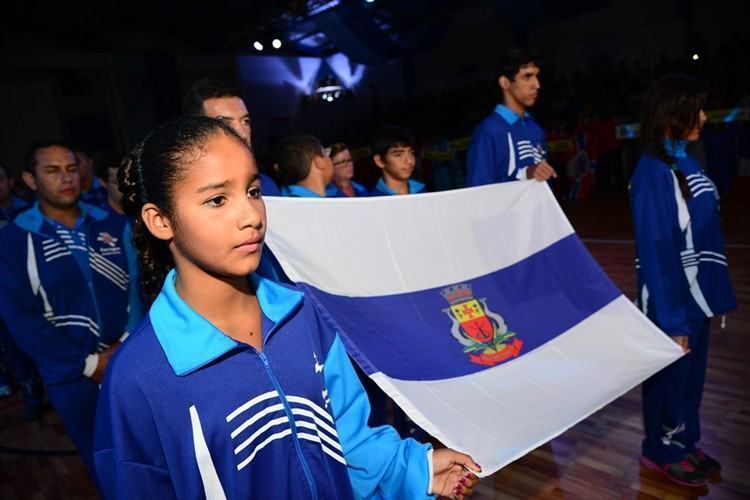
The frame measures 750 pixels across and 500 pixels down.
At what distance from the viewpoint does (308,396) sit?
3.22ft

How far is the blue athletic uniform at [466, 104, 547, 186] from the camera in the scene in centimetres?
288

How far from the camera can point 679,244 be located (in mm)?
1913

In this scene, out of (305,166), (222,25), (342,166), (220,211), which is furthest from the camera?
(222,25)

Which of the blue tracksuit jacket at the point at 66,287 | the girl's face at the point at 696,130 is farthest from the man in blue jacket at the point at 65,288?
the girl's face at the point at 696,130

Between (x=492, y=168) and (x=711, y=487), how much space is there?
1.74 metres

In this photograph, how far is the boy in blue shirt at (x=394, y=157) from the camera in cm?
290

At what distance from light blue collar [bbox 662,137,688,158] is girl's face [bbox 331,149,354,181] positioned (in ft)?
6.63

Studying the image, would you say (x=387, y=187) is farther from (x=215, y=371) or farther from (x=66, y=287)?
(x=215, y=371)

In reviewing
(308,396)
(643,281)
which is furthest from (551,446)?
(308,396)

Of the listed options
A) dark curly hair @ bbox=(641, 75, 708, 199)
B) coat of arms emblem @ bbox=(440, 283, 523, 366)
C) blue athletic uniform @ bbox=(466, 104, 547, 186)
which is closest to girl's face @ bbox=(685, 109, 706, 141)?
dark curly hair @ bbox=(641, 75, 708, 199)

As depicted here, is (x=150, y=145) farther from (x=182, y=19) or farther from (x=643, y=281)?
(x=182, y=19)

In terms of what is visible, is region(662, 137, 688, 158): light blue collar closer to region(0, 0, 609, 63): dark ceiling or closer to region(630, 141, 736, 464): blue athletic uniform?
region(630, 141, 736, 464): blue athletic uniform

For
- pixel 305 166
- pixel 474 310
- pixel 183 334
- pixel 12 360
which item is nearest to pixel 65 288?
pixel 305 166

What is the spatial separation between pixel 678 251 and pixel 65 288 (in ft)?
7.47
